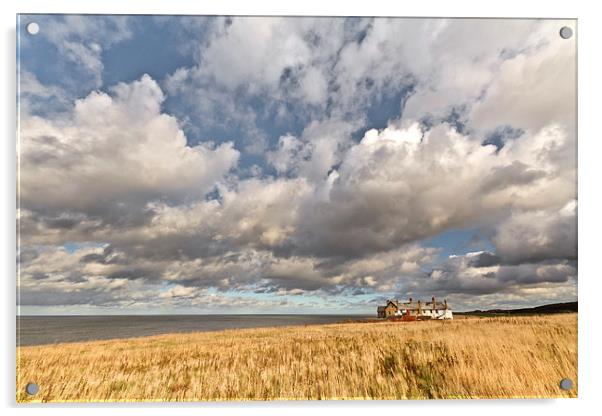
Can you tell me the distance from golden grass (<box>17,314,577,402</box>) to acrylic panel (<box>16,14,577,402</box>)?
0.09ft

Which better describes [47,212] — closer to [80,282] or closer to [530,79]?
[80,282]

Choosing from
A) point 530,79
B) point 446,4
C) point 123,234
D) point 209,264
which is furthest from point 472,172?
point 123,234

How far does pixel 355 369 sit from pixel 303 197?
252 cm

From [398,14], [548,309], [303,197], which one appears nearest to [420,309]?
[548,309]

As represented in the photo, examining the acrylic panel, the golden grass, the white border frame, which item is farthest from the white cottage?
the white border frame

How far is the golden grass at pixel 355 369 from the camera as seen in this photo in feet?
19.6

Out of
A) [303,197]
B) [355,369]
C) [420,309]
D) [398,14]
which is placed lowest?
[355,369]

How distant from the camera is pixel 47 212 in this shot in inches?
238

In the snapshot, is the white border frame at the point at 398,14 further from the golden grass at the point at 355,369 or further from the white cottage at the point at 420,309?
the white cottage at the point at 420,309

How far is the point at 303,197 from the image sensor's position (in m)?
6.39

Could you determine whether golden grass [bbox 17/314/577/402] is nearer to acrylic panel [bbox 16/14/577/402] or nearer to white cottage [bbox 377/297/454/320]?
acrylic panel [bbox 16/14/577/402]

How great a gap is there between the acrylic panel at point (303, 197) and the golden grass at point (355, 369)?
0.09 ft

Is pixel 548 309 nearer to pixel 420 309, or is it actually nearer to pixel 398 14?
pixel 420 309

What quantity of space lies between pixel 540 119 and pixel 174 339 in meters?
6.62
